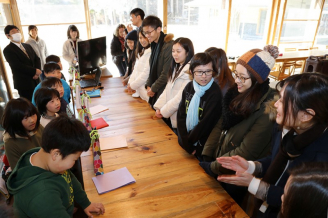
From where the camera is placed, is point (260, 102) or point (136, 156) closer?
point (260, 102)

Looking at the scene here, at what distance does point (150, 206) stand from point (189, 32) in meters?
6.02

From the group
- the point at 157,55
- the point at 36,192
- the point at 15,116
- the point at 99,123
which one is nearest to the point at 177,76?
the point at 157,55

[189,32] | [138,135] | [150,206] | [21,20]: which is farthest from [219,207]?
[189,32]

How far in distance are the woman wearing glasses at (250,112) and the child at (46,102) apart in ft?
4.33

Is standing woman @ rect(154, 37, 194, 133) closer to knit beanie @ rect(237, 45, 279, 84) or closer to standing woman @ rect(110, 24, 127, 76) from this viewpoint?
knit beanie @ rect(237, 45, 279, 84)

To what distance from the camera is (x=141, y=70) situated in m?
2.77

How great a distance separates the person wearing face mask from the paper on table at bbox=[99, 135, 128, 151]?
2.33 m

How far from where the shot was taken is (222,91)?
1.77m

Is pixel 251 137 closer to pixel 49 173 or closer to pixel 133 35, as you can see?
pixel 49 173

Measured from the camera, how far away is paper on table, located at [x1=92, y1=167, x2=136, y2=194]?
123cm

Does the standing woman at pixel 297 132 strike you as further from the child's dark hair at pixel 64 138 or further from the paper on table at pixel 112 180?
the child's dark hair at pixel 64 138

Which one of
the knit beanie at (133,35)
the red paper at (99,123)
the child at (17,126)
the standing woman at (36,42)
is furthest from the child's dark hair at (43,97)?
the standing woman at (36,42)

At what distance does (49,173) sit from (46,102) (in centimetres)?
103

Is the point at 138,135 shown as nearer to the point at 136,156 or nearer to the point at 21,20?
the point at 136,156
